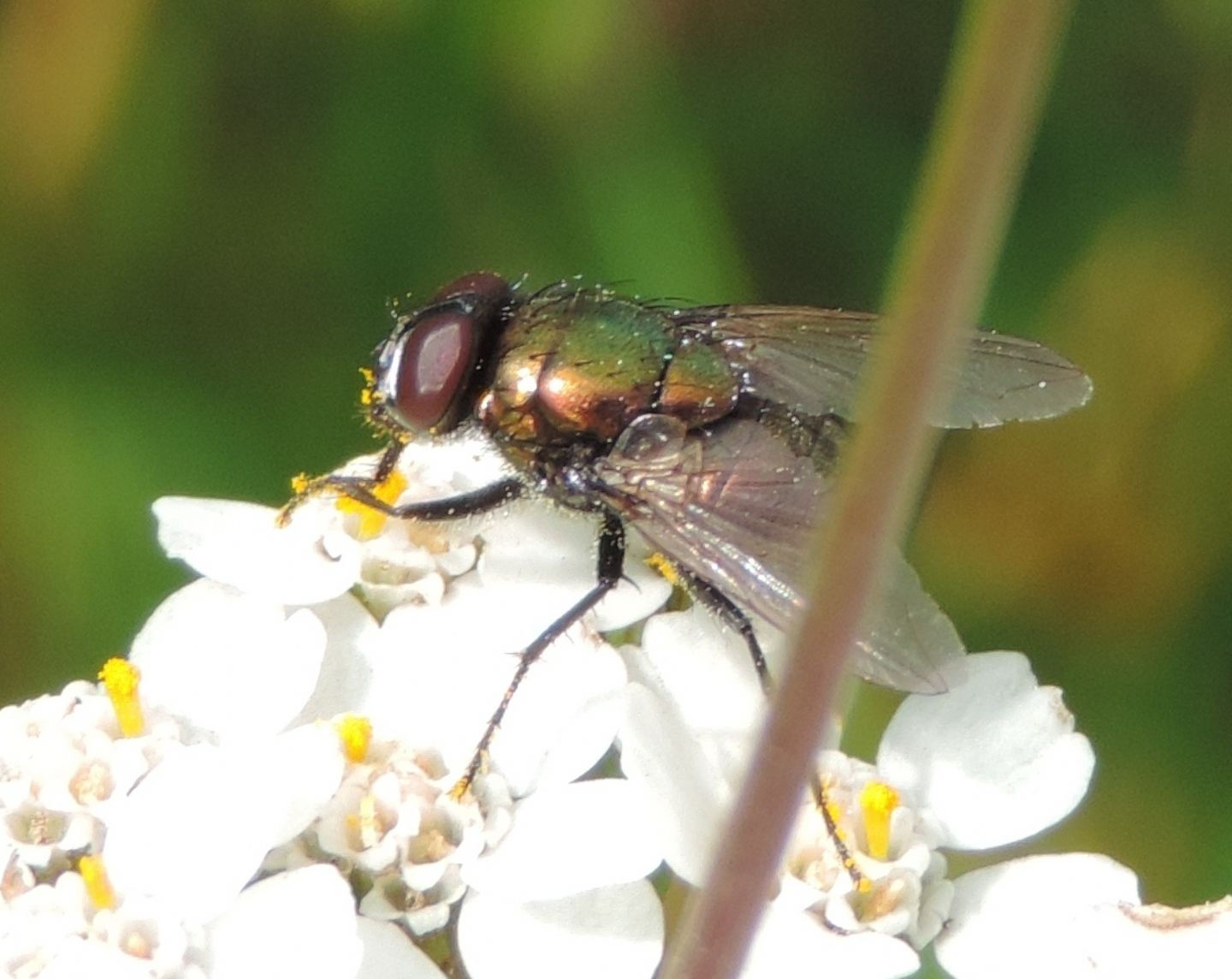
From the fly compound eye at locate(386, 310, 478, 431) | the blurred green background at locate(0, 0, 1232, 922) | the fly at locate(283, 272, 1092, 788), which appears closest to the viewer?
the fly at locate(283, 272, 1092, 788)

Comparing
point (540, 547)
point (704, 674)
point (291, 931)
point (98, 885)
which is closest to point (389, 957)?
point (291, 931)

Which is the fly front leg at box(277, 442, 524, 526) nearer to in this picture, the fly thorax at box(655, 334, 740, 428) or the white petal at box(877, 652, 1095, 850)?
the fly thorax at box(655, 334, 740, 428)

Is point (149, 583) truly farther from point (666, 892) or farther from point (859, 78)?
point (859, 78)

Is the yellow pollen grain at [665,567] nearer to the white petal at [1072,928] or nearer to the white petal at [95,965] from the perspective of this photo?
the white petal at [1072,928]

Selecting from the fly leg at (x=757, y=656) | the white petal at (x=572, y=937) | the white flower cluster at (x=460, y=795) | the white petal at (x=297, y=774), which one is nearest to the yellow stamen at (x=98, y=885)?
the white flower cluster at (x=460, y=795)

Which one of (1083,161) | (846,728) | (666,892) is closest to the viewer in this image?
(666,892)

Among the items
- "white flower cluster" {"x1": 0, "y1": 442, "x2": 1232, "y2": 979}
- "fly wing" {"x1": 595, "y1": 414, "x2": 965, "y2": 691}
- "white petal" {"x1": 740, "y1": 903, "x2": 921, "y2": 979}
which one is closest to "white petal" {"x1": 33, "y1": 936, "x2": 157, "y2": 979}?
"white flower cluster" {"x1": 0, "y1": 442, "x2": 1232, "y2": 979}

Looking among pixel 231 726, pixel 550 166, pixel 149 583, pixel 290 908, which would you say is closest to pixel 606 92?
pixel 550 166
